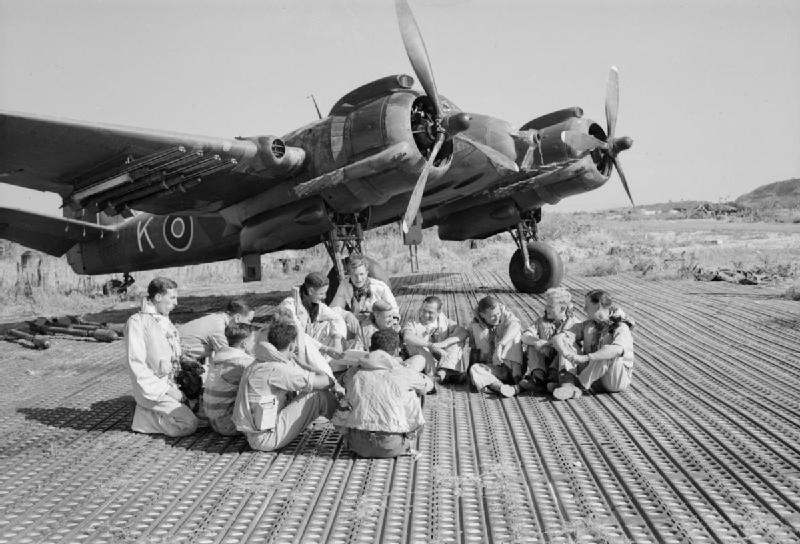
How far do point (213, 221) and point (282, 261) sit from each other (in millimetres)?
11298

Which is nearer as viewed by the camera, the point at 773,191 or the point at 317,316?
the point at 317,316

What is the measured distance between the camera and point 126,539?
3549mm

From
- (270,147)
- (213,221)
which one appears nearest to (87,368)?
(270,147)

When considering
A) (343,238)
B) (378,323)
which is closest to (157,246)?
(343,238)

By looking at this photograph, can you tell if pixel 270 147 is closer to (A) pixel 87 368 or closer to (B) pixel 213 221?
(B) pixel 213 221

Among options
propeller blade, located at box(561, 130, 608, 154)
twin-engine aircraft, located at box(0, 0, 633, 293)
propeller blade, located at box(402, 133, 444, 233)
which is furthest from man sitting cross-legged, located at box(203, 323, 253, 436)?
propeller blade, located at box(561, 130, 608, 154)

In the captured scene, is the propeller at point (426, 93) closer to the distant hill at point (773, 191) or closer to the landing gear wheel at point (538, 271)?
the landing gear wheel at point (538, 271)

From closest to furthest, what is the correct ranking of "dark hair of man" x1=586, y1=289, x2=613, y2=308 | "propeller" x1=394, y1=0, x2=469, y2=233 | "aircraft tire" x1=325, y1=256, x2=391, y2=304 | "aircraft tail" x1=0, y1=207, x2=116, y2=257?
"dark hair of man" x1=586, y1=289, x2=613, y2=308
"propeller" x1=394, y1=0, x2=469, y2=233
"aircraft tire" x1=325, y1=256, x2=391, y2=304
"aircraft tail" x1=0, y1=207, x2=116, y2=257

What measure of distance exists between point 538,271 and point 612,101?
144 inches

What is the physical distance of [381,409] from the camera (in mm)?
4668

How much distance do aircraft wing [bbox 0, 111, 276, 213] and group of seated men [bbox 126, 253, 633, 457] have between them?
341cm

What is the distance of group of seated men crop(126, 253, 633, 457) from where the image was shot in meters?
4.83

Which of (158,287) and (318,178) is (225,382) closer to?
(158,287)

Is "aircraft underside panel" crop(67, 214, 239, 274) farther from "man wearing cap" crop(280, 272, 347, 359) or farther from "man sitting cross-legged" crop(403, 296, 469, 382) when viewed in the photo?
"man sitting cross-legged" crop(403, 296, 469, 382)
